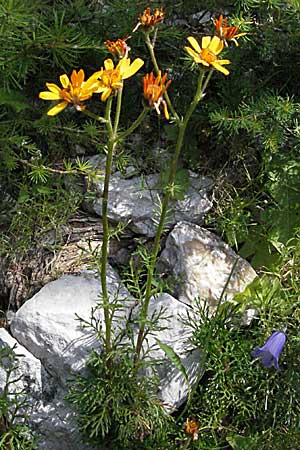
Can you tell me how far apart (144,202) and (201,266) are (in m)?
0.32

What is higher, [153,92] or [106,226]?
[153,92]

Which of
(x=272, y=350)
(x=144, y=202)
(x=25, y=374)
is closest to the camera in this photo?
(x=272, y=350)

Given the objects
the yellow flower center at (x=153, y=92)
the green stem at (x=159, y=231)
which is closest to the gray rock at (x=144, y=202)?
the green stem at (x=159, y=231)

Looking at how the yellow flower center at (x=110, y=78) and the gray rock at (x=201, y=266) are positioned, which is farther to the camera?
the gray rock at (x=201, y=266)

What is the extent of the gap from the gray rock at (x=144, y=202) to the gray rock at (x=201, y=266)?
0.27ft

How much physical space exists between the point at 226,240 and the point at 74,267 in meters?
0.55

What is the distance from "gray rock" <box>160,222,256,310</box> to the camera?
2236 millimetres

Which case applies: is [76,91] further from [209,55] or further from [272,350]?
[272,350]

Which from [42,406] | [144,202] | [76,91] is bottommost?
[42,406]

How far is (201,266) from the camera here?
7.50 feet

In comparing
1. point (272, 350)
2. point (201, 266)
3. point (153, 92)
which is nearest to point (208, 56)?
point (153, 92)

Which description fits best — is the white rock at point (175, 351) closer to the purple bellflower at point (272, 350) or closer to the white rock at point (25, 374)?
the purple bellflower at point (272, 350)

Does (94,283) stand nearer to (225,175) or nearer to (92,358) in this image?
(92,358)

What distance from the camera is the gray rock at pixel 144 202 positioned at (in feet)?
7.82
